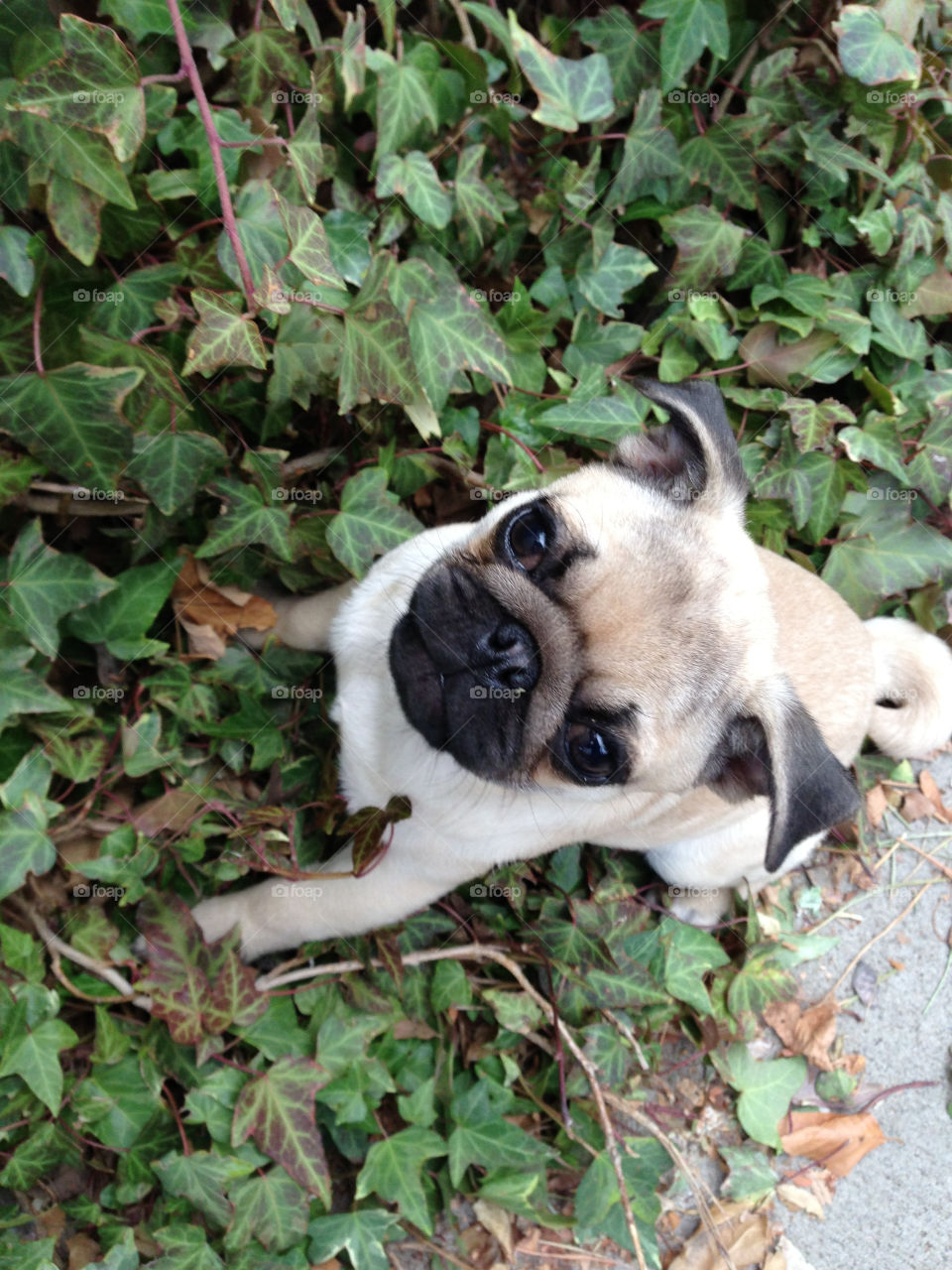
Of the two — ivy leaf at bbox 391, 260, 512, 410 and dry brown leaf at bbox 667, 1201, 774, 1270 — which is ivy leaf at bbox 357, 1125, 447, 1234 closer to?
dry brown leaf at bbox 667, 1201, 774, 1270

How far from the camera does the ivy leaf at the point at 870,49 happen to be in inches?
150

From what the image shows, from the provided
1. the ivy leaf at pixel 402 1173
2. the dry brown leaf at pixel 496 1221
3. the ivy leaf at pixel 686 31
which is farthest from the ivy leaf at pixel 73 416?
the dry brown leaf at pixel 496 1221

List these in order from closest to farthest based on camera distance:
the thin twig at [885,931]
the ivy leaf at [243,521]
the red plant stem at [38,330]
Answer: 1. the red plant stem at [38,330]
2. the ivy leaf at [243,521]
3. the thin twig at [885,931]

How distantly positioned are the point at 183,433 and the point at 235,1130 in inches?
86.9

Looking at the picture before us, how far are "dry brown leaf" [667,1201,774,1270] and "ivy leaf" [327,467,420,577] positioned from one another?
3.14 m

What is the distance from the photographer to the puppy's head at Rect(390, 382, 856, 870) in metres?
2.75

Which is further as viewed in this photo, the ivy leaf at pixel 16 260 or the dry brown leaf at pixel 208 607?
the dry brown leaf at pixel 208 607

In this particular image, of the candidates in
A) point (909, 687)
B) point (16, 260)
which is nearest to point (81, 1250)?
point (16, 260)

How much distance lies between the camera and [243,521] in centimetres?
322

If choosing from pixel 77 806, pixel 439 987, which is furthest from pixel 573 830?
pixel 77 806

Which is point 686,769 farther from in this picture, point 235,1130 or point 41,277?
point 41,277

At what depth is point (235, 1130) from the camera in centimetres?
295

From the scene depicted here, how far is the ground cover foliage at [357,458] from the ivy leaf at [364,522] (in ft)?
0.04

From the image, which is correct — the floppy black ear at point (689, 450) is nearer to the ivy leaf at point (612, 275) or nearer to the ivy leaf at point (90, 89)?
the ivy leaf at point (612, 275)
